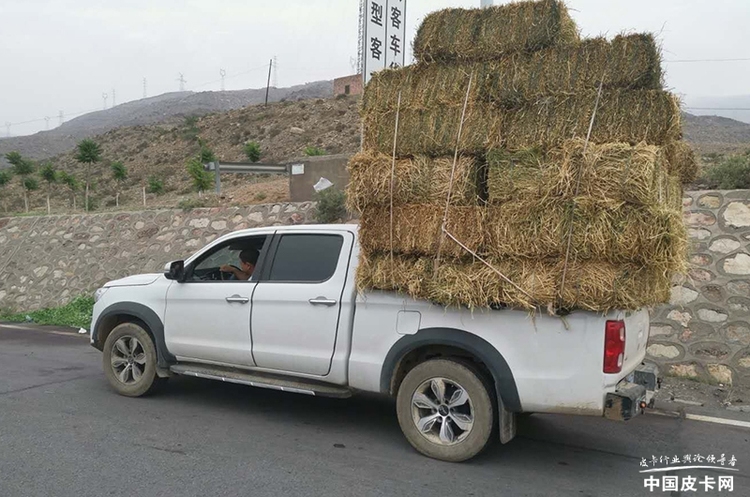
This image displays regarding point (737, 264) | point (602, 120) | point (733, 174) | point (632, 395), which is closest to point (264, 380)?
point (632, 395)

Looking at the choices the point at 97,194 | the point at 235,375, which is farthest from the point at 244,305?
the point at 97,194

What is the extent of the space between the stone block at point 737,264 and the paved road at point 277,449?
239 centimetres

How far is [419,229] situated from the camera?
16.5 ft

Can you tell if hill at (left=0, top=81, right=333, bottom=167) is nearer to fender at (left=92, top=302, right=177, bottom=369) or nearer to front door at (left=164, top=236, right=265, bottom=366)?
fender at (left=92, top=302, right=177, bottom=369)

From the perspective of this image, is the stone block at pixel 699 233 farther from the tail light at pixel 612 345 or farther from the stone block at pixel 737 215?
the tail light at pixel 612 345

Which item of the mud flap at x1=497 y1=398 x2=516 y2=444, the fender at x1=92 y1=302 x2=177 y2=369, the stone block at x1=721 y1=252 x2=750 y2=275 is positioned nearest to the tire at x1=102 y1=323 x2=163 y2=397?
the fender at x1=92 y1=302 x2=177 y2=369

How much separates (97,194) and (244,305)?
34952 mm

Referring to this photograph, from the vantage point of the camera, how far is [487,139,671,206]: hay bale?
14.1 ft

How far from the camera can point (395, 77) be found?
546 centimetres

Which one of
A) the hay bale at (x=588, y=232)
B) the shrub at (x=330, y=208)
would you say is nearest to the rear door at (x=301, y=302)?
the hay bale at (x=588, y=232)

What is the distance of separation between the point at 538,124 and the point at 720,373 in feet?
13.6

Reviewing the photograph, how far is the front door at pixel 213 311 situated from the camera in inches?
231

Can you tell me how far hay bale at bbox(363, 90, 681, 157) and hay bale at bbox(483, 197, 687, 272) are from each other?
534mm

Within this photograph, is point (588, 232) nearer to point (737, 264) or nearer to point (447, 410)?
point (447, 410)
